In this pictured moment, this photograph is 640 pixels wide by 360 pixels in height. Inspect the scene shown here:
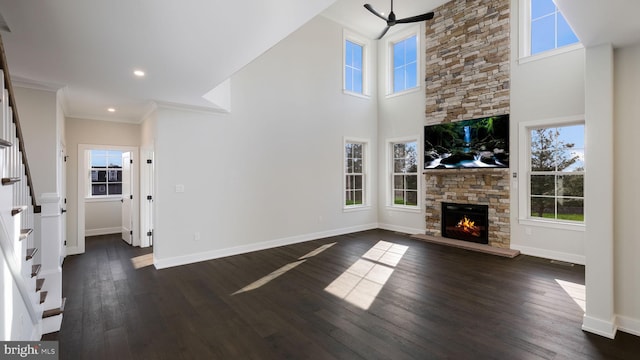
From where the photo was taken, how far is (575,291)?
3486 mm

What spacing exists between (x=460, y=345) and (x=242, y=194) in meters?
4.06

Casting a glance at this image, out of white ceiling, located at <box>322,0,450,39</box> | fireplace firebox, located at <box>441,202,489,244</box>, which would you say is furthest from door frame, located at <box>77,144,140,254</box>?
fireplace firebox, located at <box>441,202,489,244</box>

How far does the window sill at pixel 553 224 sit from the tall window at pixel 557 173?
4.6 inches

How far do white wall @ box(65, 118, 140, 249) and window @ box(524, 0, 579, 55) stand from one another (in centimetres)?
790

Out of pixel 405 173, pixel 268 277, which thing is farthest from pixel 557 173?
pixel 268 277

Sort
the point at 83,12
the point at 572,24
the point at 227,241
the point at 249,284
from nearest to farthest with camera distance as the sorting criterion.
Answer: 1. the point at 83,12
2. the point at 572,24
3. the point at 249,284
4. the point at 227,241

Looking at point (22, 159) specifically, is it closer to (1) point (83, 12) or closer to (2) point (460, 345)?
(1) point (83, 12)

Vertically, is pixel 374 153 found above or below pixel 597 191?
above

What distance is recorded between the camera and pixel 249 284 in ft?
12.5

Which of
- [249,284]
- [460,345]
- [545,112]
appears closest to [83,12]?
[249,284]

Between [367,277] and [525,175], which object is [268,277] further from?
[525,175]

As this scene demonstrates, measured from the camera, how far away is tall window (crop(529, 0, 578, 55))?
4.72 metres

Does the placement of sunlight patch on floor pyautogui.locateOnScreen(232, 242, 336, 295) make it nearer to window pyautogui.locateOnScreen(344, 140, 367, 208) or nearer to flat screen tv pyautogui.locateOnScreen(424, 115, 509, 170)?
window pyautogui.locateOnScreen(344, 140, 367, 208)

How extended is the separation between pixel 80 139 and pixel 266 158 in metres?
3.71
